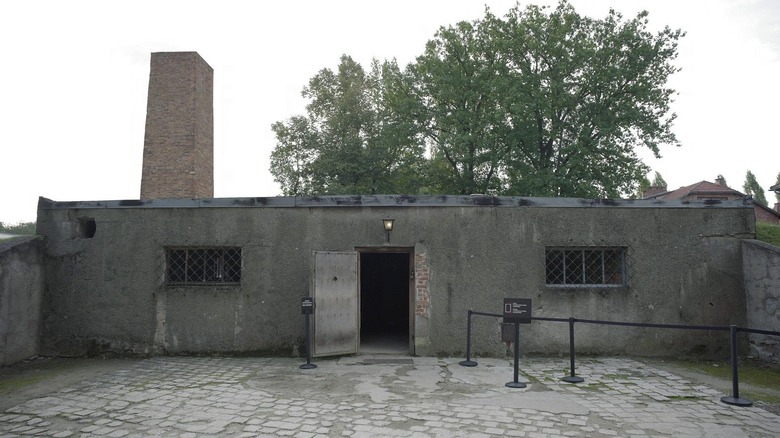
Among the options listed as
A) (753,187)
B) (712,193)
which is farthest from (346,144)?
(753,187)

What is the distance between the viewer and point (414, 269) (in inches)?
336

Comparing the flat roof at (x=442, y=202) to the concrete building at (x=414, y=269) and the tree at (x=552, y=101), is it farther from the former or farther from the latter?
the tree at (x=552, y=101)

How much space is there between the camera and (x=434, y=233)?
8594 millimetres

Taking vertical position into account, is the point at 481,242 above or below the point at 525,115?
below

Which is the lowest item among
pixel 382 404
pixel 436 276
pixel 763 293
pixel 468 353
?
pixel 382 404

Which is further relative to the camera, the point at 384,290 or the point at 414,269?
the point at 384,290

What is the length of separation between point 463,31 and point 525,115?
6520 millimetres

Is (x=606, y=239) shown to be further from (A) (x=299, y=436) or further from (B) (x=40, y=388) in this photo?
(B) (x=40, y=388)

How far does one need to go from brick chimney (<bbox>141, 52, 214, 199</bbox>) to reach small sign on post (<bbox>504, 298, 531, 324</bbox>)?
11.1 metres

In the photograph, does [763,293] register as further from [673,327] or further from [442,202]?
[442,202]

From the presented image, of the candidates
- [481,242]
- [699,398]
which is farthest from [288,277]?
[699,398]

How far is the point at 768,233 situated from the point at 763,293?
5.84 feet

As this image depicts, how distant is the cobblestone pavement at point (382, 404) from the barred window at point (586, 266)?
5.53 feet

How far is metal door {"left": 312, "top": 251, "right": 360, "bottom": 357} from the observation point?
8.05m
